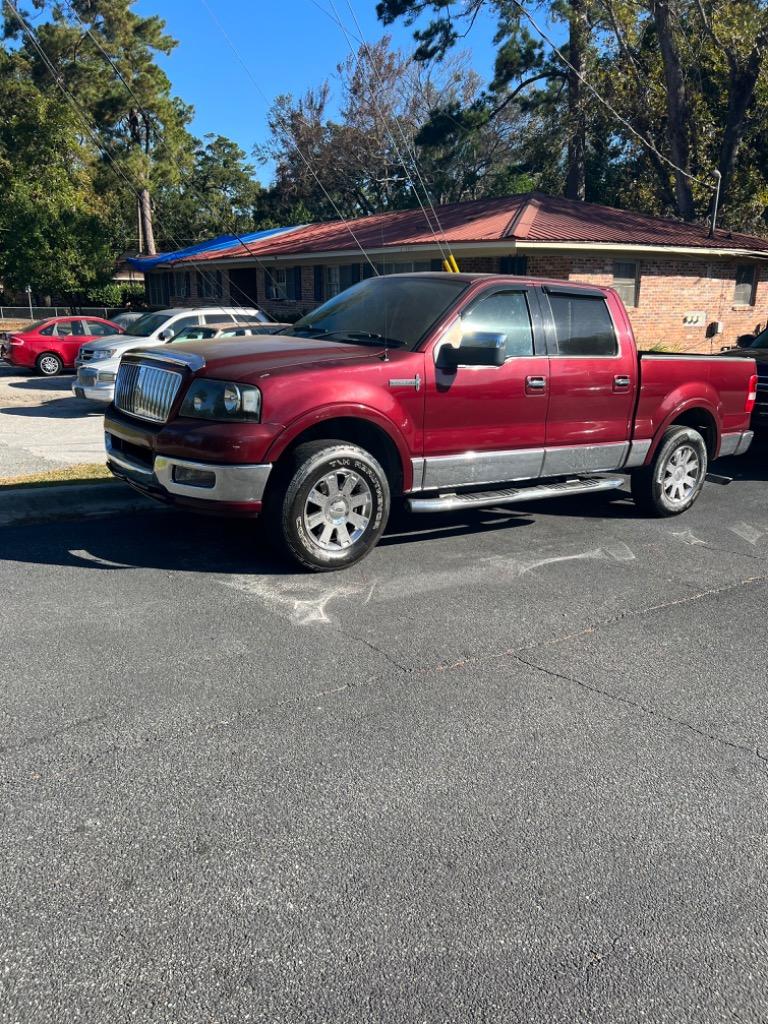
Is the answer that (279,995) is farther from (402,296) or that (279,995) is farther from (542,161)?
(542,161)

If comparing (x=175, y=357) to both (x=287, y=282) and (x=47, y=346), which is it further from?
(x=287, y=282)

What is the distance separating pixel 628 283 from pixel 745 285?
5.24 m

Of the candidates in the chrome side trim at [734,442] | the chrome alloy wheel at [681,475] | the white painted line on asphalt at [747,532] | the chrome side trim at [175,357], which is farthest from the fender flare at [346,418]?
the chrome side trim at [734,442]

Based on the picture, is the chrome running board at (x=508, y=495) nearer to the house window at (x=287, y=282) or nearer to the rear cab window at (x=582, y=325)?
the rear cab window at (x=582, y=325)

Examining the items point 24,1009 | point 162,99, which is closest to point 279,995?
point 24,1009

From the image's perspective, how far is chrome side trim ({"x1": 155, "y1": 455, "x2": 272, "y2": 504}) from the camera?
5.51m

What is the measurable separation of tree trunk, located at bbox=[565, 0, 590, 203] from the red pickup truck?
22.4 metres

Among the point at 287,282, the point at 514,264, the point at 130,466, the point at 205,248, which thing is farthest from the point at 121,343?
the point at 205,248

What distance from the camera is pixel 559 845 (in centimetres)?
306

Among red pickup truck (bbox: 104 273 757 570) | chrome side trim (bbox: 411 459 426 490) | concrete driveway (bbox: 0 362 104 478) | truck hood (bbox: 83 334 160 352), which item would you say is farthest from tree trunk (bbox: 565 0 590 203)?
chrome side trim (bbox: 411 459 426 490)

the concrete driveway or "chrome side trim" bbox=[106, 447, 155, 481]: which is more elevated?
"chrome side trim" bbox=[106, 447, 155, 481]

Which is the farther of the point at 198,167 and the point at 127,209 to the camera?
the point at 198,167

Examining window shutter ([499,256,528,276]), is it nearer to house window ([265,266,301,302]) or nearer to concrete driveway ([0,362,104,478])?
house window ([265,266,301,302])

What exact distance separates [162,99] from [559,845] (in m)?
49.6
